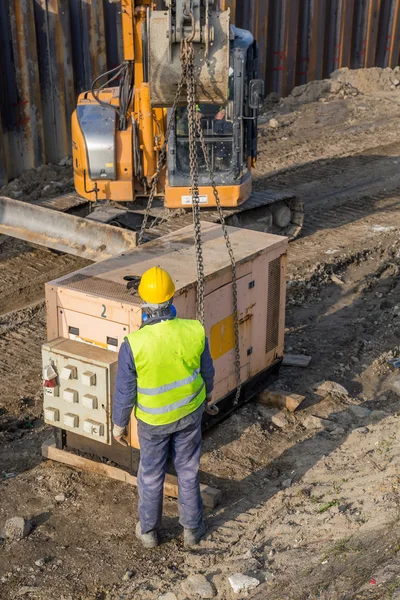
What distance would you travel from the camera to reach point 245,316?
698cm

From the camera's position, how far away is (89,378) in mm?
5879

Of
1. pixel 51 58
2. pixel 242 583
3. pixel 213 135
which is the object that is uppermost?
pixel 51 58

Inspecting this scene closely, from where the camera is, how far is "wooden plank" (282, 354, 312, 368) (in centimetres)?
820

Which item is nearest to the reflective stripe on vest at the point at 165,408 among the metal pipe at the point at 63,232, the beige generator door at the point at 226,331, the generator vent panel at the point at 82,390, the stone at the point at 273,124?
the generator vent panel at the point at 82,390

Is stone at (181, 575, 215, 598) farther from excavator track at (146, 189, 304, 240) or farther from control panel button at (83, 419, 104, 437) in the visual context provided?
excavator track at (146, 189, 304, 240)

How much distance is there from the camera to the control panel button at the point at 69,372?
5.97 m

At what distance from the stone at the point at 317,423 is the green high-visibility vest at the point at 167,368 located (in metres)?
2.03

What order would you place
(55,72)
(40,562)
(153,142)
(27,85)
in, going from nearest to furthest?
1. (40,562)
2. (153,142)
3. (27,85)
4. (55,72)

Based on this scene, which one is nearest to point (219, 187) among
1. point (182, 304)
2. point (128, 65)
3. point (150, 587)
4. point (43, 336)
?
point (128, 65)

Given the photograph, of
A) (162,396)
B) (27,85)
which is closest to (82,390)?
(162,396)

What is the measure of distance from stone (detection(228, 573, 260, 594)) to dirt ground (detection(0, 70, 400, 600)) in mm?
47

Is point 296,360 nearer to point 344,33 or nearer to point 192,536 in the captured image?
point 192,536

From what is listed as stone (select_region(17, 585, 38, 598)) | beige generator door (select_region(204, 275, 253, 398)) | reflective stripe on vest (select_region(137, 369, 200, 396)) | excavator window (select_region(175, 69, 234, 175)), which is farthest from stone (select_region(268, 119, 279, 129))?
stone (select_region(17, 585, 38, 598))

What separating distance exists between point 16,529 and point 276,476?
204 centimetres
